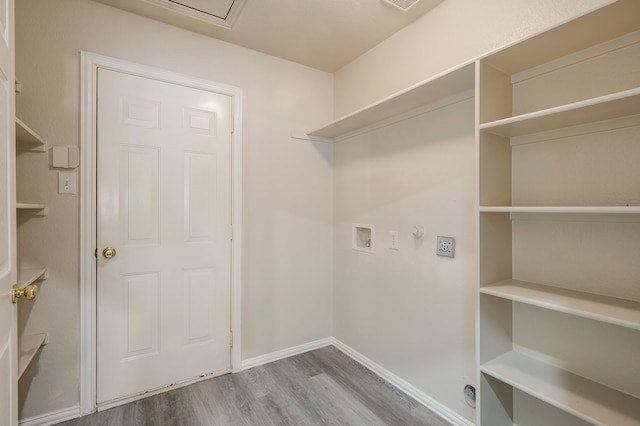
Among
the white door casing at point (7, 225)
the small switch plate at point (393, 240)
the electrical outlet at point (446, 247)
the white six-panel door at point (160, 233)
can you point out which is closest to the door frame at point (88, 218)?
the white six-panel door at point (160, 233)

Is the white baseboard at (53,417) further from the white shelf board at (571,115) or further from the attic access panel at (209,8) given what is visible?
the white shelf board at (571,115)

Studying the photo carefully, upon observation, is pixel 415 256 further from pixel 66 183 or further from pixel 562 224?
pixel 66 183

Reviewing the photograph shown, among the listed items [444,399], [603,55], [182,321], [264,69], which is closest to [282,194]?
[264,69]

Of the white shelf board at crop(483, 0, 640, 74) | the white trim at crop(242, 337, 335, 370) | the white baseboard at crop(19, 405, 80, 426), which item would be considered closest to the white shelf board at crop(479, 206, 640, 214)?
the white shelf board at crop(483, 0, 640, 74)

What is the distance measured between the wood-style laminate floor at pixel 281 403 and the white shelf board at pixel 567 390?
2.42 ft

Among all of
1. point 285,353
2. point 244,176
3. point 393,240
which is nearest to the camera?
point 393,240

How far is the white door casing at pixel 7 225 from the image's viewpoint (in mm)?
875

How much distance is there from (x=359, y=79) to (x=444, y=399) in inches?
98.5

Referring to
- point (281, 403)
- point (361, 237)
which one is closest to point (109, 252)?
point (281, 403)

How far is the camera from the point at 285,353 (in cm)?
265

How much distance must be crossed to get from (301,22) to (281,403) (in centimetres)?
267

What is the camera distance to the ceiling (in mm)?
1950

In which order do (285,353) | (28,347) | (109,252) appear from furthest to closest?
1. (285,353)
2. (109,252)
3. (28,347)

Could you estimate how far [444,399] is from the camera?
1.90 metres
